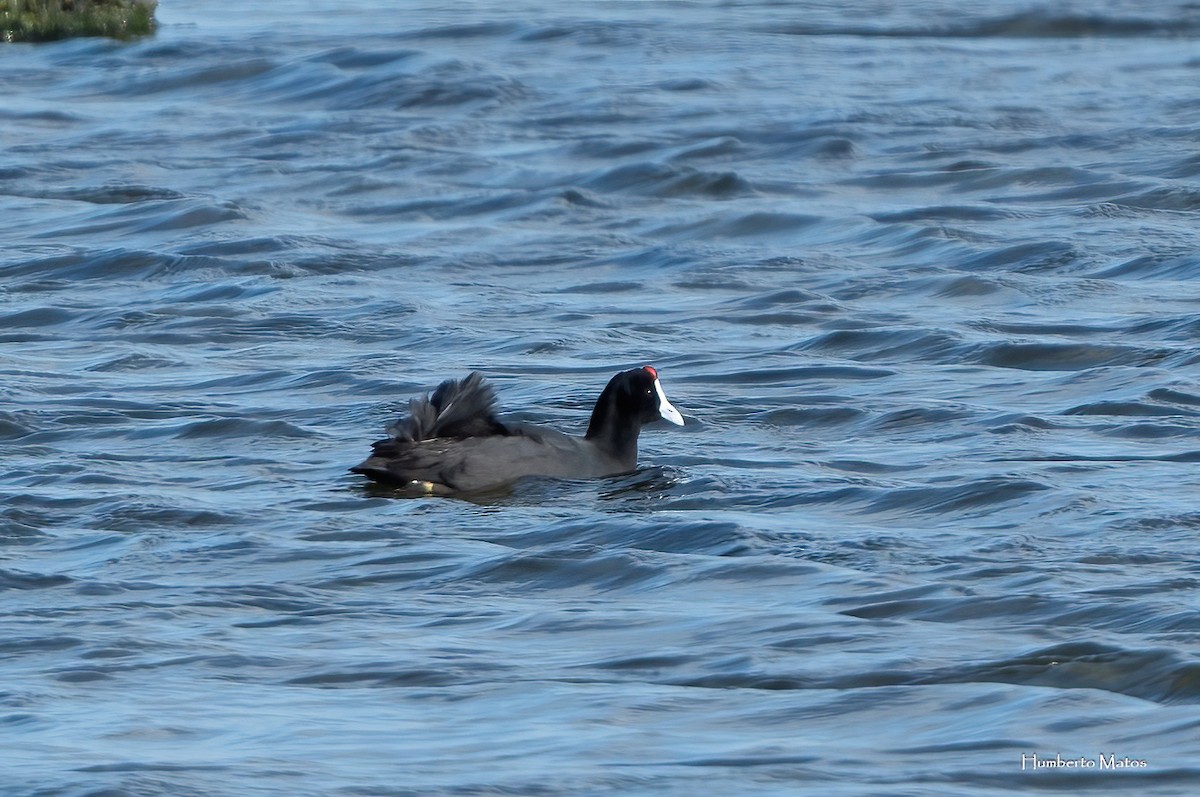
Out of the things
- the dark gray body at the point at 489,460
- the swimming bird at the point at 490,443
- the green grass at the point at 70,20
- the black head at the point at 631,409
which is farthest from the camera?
the green grass at the point at 70,20

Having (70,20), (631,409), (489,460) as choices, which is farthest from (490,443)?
(70,20)

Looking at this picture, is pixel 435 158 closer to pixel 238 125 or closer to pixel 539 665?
pixel 238 125

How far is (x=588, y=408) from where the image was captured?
1216 centimetres

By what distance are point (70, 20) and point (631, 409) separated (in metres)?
17.0

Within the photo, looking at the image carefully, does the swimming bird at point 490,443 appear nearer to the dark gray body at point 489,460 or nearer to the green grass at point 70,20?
the dark gray body at point 489,460

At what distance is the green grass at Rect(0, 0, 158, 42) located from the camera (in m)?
26.2

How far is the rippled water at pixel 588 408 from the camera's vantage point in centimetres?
704

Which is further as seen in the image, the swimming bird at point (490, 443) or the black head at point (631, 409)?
the black head at point (631, 409)

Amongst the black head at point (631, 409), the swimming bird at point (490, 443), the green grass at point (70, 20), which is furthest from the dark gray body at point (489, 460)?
the green grass at point (70, 20)

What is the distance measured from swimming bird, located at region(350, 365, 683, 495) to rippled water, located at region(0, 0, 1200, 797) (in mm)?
184

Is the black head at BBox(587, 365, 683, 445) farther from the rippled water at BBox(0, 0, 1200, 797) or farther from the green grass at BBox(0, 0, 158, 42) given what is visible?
the green grass at BBox(0, 0, 158, 42)

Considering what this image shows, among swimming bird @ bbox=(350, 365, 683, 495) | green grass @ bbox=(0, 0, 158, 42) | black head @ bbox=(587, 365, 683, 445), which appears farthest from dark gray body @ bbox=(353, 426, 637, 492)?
green grass @ bbox=(0, 0, 158, 42)

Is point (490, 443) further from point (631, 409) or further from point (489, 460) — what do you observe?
point (631, 409)

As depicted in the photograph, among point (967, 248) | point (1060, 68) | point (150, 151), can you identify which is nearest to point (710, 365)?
point (967, 248)
